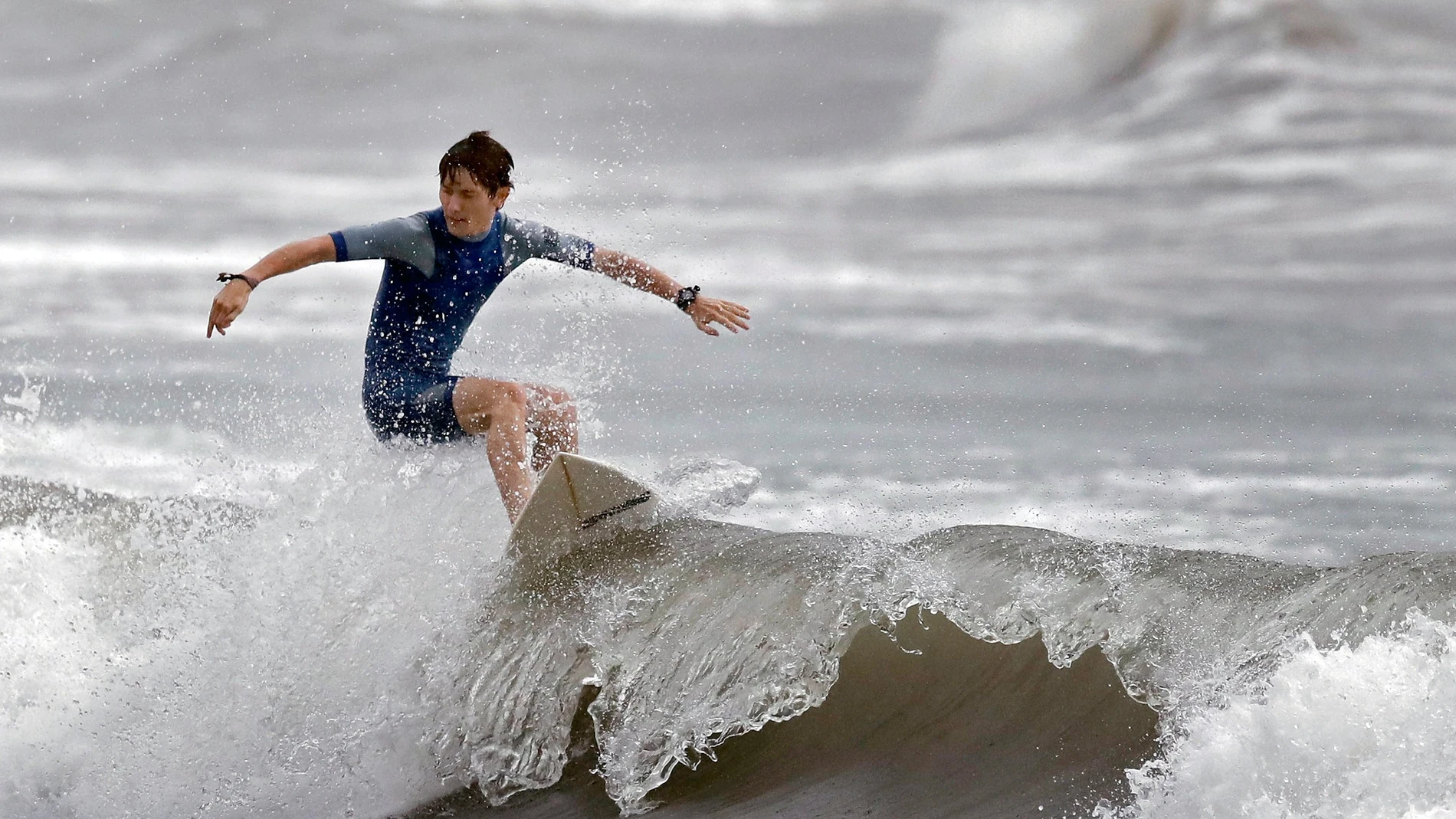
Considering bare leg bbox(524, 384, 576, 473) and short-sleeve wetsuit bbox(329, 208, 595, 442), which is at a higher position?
short-sleeve wetsuit bbox(329, 208, 595, 442)

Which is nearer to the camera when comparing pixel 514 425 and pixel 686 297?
pixel 514 425

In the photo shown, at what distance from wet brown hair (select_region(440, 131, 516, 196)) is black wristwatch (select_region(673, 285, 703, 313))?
0.53 metres

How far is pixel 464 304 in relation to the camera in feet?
11.5

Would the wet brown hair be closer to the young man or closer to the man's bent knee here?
the young man

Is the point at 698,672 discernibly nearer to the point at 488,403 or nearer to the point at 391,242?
the point at 488,403

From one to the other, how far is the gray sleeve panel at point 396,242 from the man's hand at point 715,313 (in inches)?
26.3

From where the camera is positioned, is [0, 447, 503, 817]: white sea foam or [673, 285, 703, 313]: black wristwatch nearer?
[0, 447, 503, 817]: white sea foam

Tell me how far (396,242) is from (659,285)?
669mm

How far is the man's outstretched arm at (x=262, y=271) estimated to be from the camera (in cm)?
299

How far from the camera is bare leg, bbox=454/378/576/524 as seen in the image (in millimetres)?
3312

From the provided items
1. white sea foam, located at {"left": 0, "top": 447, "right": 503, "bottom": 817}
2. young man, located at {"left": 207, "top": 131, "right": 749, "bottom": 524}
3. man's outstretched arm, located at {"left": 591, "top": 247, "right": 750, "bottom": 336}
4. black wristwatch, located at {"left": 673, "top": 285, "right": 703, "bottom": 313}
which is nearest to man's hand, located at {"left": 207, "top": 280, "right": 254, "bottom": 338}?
young man, located at {"left": 207, "top": 131, "right": 749, "bottom": 524}

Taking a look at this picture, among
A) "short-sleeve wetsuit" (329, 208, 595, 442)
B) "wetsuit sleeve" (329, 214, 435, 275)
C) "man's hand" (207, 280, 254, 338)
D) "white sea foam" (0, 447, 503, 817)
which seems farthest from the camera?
"short-sleeve wetsuit" (329, 208, 595, 442)

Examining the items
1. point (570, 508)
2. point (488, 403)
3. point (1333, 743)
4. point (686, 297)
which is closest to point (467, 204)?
point (488, 403)

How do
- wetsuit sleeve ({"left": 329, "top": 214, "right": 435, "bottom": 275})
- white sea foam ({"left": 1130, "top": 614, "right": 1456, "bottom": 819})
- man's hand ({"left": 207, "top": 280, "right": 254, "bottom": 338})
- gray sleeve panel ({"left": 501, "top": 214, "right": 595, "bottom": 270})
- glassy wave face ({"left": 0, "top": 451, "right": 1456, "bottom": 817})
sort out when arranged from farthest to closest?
gray sleeve panel ({"left": 501, "top": 214, "right": 595, "bottom": 270}), wetsuit sleeve ({"left": 329, "top": 214, "right": 435, "bottom": 275}), man's hand ({"left": 207, "top": 280, "right": 254, "bottom": 338}), glassy wave face ({"left": 0, "top": 451, "right": 1456, "bottom": 817}), white sea foam ({"left": 1130, "top": 614, "right": 1456, "bottom": 819})
